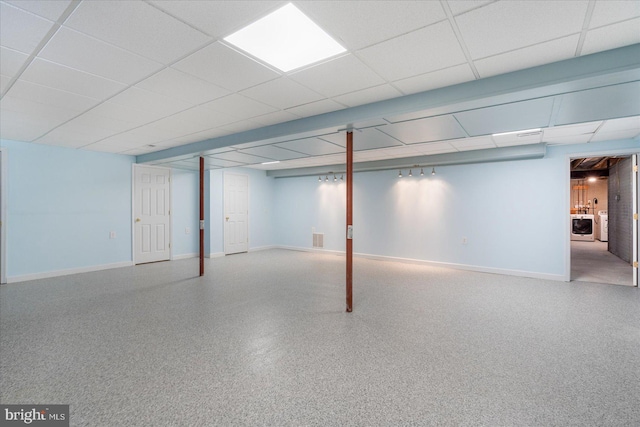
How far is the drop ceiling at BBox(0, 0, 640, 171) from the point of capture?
1909 millimetres

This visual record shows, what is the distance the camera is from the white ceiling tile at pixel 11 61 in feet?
7.71

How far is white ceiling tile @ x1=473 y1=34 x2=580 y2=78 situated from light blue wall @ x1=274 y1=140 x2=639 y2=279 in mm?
3916

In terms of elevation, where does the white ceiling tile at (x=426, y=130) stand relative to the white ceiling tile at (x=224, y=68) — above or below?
below

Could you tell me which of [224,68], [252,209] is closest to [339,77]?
[224,68]

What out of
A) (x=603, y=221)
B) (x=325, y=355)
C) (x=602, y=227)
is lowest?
(x=325, y=355)

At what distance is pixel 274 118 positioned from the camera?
4.03 meters

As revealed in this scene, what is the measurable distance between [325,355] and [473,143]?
458 centimetres

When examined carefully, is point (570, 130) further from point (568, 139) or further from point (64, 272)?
point (64, 272)

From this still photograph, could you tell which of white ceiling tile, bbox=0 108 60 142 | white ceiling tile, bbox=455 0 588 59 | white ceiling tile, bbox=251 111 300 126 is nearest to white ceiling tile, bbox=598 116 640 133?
white ceiling tile, bbox=455 0 588 59

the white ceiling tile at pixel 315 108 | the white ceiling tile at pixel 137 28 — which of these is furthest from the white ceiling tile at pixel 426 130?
the white ceiling tile at pixel 137 28

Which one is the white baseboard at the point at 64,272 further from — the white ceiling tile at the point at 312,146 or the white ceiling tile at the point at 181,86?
the white ceiling tile at the point at 181,86

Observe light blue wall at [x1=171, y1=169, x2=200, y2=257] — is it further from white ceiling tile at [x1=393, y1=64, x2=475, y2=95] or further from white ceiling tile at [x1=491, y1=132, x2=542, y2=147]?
white ceiling tile at [x1=491, y1=132, x2=542, y2=147]

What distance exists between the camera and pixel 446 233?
21.9ft

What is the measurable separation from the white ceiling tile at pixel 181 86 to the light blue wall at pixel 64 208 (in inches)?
165
